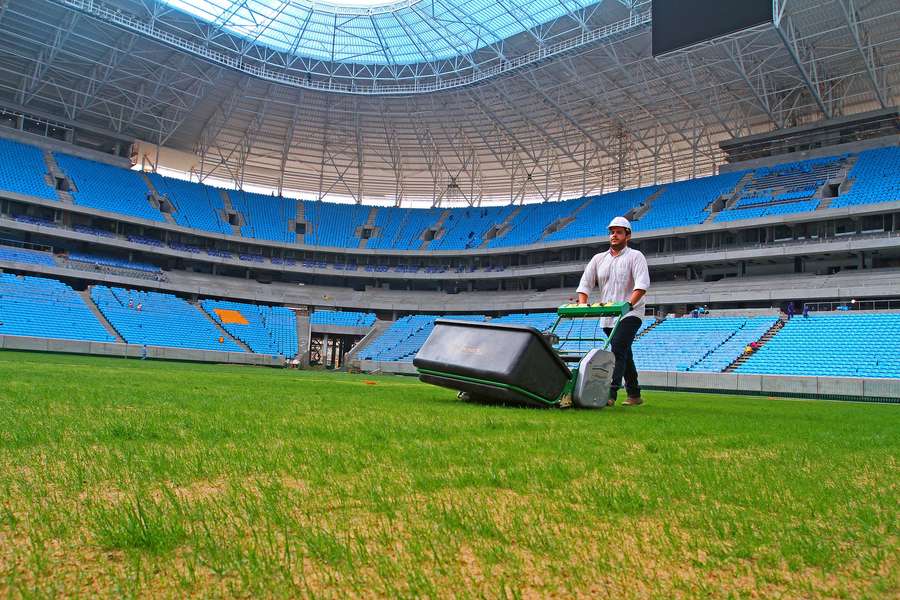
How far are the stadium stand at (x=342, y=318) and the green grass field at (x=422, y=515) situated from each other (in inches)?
1863

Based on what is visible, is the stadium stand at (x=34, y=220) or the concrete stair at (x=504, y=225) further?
the concrete stair at (x=504, y=225)

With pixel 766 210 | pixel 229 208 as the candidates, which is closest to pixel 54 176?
pixel 229 208

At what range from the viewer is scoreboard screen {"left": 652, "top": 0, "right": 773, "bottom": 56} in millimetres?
23625

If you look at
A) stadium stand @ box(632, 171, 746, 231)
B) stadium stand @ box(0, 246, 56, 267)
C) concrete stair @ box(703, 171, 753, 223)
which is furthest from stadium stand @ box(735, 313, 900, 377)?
stadium stand @ box(0, 246, 56, 267)

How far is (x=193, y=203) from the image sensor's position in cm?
5278

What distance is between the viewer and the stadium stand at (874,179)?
116 ft

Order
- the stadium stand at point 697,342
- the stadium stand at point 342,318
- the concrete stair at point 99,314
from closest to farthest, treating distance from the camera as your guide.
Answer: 1. the stadium stand at point 697,342
2. the concrete stair at point 99,314
3. the stadium stand at point 342,318

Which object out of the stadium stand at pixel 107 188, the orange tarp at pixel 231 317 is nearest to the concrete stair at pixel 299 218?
the orange tarp at pixel 231 317

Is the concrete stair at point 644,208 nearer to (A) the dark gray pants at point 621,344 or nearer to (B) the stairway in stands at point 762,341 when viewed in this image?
(B) the stairway in stands at point 762,341

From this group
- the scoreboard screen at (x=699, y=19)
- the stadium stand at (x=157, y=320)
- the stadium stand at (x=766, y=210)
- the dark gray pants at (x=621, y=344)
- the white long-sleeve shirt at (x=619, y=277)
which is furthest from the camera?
the stadium stand at (x=157, y=320)

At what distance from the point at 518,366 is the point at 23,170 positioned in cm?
4981

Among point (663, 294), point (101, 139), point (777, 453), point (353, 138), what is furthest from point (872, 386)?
point (101, 139)

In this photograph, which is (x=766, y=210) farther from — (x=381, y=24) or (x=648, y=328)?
(x=381, y=24)

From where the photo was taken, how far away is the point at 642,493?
271cm
